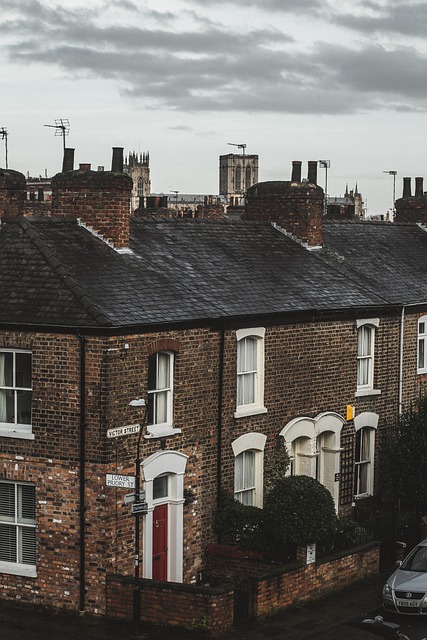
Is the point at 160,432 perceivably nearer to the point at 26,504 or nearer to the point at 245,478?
the point at 26,504

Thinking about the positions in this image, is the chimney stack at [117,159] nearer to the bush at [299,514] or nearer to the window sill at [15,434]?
the window sill at [15,434]

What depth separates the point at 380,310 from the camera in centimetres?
3072

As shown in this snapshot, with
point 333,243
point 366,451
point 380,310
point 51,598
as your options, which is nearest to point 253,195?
point 333,243

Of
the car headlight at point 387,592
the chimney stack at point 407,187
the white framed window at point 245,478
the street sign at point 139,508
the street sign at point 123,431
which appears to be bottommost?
the car headlight at point 387,592

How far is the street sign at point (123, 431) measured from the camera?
2261 cm

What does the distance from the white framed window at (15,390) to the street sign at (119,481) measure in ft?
7.39

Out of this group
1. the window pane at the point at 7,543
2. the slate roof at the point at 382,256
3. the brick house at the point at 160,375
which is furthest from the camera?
the slate roof at the point at 382,256

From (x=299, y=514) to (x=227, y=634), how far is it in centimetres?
382

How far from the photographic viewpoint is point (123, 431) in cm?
2291

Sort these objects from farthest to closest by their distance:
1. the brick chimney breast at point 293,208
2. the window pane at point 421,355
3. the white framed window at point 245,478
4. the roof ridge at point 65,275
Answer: the brick chimney breast at point 293,208
the window pane at point 421,355
the white framed window at point 245,478
the roof ridge at point 65,275

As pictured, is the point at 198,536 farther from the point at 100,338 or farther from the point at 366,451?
the point at 366,451

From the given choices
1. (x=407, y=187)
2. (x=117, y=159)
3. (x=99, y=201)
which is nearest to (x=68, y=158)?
(x=117, y=159)

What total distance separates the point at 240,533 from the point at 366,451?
22.8ft

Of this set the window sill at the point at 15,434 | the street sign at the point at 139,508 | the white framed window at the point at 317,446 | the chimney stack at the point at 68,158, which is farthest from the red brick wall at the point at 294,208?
the street sign at the point at 139,508
